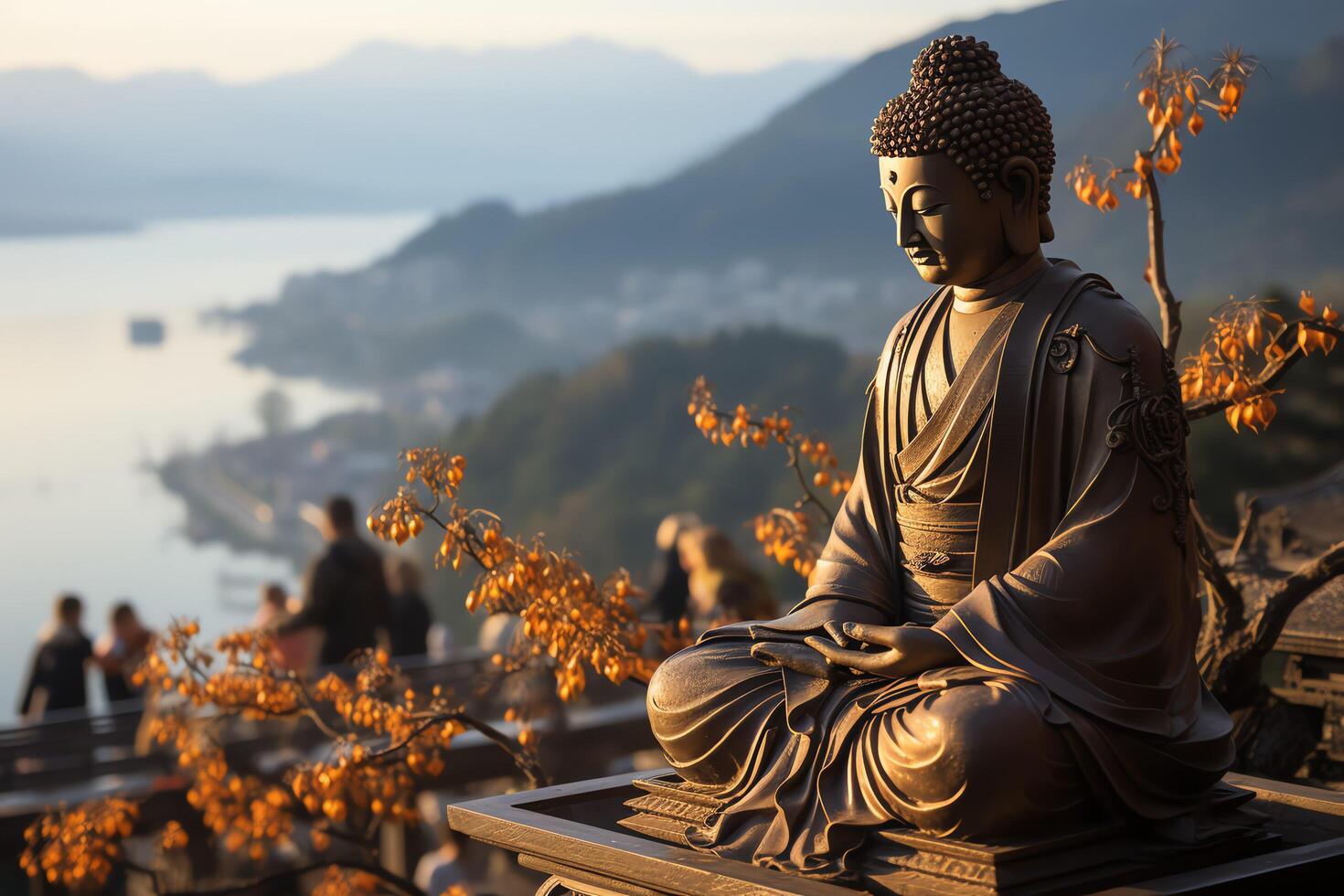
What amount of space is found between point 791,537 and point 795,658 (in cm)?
204

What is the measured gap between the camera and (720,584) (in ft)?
21.6

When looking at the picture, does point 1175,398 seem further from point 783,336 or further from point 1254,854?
point 783,336

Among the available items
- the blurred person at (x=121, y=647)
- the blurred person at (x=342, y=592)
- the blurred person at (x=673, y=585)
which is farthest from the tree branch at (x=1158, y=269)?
the blurred person at (x=121, y=647)

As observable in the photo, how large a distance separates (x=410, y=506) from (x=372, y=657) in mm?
942

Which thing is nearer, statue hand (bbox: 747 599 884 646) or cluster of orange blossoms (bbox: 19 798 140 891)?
statue hand (bbox: 747 599 884 646)

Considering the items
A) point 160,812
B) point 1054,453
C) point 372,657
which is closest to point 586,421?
point 160,812

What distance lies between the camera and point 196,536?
13.7 meters

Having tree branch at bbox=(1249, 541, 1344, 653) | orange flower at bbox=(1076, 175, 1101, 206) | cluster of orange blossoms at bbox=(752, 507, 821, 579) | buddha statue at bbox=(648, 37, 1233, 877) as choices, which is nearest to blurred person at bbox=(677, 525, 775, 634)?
cluster of orange blossoms at bbox=(752, 507, 821, 579)

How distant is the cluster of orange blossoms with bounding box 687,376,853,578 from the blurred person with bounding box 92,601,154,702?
11.9 feet

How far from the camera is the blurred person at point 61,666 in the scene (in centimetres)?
814

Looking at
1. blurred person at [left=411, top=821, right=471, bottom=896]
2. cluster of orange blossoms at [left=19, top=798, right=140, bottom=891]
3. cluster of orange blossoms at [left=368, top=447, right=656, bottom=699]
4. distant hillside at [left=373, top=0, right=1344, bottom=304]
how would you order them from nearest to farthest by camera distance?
cluster of orange blossoms at [left=368, top=447, right=656, bottom=699], cluster of orange blossoms at [left=19, top=798, right=140, bottom=891], blurred person at [left=411, top=821, right=471, bottom=896], distant hillside at [left=373, top=0, right=1344, bottom=304]

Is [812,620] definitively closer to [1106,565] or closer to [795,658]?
[795,658]

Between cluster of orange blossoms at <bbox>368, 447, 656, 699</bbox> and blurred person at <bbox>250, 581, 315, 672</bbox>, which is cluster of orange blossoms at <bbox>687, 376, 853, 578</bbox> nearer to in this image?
cluster of orange blossoms at <bbox>368, 447, 656, 699</bbox>

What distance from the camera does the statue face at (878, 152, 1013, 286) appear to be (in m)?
3.72
